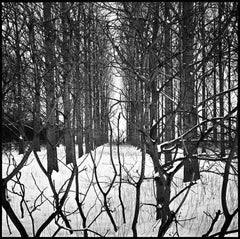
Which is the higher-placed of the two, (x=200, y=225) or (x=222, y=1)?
(x=222, y=1)

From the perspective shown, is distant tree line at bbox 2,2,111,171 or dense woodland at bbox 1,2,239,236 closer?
dense woodland at bbox 1,2,239,236

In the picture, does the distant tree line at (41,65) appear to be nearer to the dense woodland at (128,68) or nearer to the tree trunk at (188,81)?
the dense woodland at (128,68)

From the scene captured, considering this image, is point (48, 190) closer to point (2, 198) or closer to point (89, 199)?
point (89, 199)

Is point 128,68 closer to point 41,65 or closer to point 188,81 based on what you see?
point 41,65

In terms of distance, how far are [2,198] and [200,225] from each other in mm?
2558

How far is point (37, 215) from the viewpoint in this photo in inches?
177

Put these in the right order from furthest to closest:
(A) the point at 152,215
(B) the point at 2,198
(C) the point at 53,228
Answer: (A) the point at 152,215
(C) the point at 53,228
(B) the point at 2,198

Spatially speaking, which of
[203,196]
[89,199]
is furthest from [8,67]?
[203,196]

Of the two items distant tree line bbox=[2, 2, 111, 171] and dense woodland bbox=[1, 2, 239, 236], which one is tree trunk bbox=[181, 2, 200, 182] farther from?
distant tree line bbox=[2, 2, 111, 171]

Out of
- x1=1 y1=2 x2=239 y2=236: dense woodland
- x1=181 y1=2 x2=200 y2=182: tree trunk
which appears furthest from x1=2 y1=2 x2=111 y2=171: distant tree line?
x1=181 y1=2 x2=200 y2=182: tree trunk

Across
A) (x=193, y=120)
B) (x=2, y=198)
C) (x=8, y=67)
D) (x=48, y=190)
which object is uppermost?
(x=8, y=67)

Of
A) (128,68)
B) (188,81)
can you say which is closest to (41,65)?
(128,68)

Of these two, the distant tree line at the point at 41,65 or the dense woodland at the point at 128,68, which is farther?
the distant tree line at the point at 41,65

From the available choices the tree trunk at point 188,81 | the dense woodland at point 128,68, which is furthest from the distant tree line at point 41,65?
the tree trunk at point 188,81
